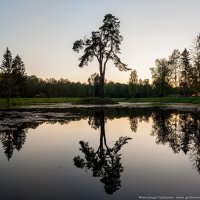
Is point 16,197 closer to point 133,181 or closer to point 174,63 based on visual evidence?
point 133,181

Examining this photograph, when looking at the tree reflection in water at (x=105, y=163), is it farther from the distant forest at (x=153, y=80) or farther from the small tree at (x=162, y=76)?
the small tree at (x=162, y=76)

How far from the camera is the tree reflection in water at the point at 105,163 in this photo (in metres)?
6.64

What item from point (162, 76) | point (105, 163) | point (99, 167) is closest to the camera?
point (99, 167)

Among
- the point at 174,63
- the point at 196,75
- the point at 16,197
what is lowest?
the point at 16,197

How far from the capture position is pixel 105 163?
326 inches

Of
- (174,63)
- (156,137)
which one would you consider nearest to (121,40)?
(174,63)

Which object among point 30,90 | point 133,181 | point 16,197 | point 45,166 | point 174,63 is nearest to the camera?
point 16,197

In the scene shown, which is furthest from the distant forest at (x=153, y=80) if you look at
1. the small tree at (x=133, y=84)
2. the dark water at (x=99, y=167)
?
the dark water at (x=99, y=167)

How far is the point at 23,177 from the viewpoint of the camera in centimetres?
702

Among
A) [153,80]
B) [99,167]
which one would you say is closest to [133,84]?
[153,80]

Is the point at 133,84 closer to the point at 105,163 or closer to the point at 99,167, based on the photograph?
the point at 105,163

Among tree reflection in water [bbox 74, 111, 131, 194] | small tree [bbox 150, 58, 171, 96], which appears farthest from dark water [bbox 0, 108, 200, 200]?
small tree [bbox 150, 58, 171, 96]

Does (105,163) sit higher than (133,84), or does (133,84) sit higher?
(133,84)

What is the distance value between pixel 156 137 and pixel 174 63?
77128mm
